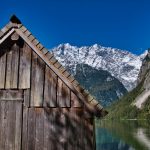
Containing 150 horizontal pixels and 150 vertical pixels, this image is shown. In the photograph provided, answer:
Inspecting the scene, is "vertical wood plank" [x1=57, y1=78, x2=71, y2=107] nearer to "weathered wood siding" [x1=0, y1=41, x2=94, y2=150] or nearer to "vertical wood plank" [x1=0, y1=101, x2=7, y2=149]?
"weathered wood siding" [x1=0, y1=41, x2=94, y2=150]

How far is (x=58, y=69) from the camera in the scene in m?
12.1

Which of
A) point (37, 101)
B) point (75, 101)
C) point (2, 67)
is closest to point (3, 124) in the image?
point (37, 101)

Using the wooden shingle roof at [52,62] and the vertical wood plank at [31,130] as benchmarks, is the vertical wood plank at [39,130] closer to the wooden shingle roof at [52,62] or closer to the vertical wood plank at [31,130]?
the vertical wood plank at [31,130]

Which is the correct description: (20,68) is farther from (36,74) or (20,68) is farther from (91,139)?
(91,139)

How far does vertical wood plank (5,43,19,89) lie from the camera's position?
40.1ft

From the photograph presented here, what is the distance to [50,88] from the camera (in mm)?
12070

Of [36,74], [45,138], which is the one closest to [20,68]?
[36,74]

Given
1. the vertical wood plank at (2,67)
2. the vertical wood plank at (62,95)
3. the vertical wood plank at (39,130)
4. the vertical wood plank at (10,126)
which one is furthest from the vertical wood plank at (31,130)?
the vertical wood plank at (2,67)

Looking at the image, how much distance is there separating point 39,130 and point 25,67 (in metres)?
2.05

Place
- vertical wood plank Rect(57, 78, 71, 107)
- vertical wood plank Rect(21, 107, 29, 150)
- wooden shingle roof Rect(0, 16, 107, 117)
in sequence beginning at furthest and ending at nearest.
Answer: vertical wood plank Rect(21, 107, 29, 150) → vertical wood plank Rect(57, 78, 71, 107) → wooden shingle roof Rect(0, 16, 107, 117)

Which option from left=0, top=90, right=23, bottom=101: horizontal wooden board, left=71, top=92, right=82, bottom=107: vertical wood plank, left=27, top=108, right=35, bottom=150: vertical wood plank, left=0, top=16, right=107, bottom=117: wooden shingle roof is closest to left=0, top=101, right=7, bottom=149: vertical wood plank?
left=0, top=90, right=23, bottom=101: horizontal wooden board

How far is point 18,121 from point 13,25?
122 inches

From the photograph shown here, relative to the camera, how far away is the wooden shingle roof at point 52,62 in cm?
1171

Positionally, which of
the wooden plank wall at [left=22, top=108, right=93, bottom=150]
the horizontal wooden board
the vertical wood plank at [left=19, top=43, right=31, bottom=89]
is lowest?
the wooden plank wall at [left=22, top=108, right=93, bottom=150]
